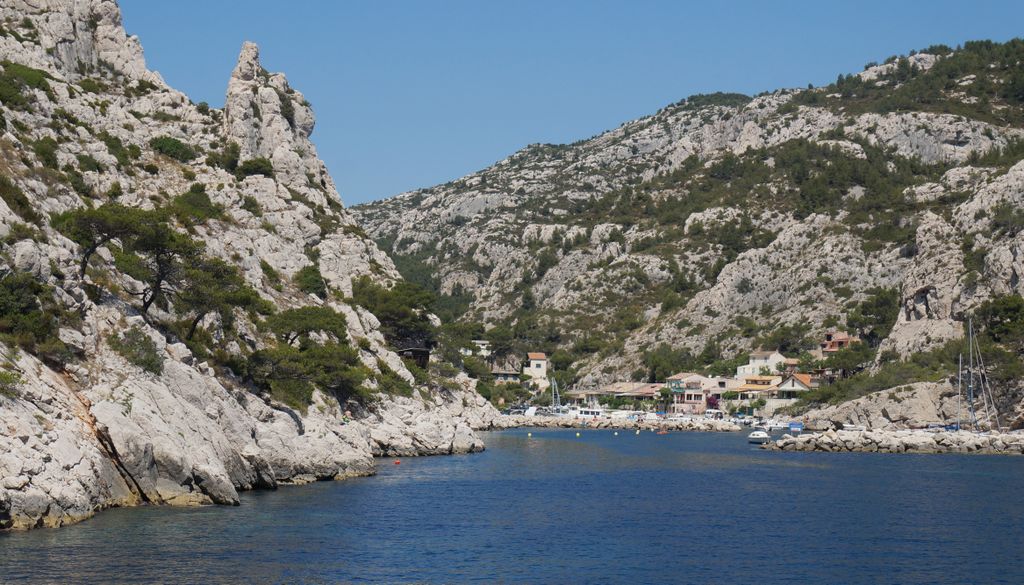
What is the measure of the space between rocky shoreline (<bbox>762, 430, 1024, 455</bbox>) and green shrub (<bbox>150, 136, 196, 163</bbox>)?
66.3m

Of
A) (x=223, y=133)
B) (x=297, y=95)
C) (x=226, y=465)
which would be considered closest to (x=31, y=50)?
(x=223, y=133)

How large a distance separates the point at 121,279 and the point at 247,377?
9.74 meters

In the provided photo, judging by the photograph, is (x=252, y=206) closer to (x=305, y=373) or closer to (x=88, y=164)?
(x=88, y=164)

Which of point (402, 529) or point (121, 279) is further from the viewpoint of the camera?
point (121, 279)

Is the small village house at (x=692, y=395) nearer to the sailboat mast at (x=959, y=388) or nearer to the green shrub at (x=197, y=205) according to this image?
the sailboat mast at (x=959, y=388)

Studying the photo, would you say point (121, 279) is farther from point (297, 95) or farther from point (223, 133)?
point (297, 95)

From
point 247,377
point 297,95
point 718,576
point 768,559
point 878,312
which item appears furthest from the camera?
point 878,312

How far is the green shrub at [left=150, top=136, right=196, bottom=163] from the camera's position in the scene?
101m

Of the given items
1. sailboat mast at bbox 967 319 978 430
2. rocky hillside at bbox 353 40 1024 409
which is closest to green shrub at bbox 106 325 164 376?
Result: sailboat mast at bbox 967 319 978 430

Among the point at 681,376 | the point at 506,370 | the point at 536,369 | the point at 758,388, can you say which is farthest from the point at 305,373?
the point at 536,369

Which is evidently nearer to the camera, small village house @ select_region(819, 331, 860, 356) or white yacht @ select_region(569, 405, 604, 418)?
small village house @ select_region(819, 331, 860, 356)

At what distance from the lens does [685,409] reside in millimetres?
164000

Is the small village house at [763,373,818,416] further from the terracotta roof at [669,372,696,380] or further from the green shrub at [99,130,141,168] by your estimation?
the green shrub at [99,130,141,168]

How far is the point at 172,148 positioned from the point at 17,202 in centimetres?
5128
